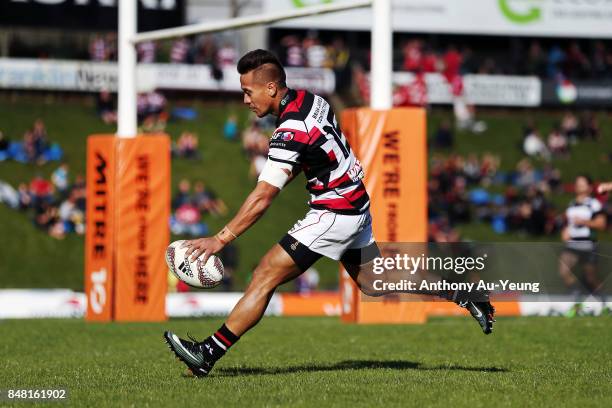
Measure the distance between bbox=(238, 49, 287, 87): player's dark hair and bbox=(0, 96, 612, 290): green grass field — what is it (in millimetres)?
15101

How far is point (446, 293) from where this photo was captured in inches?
302

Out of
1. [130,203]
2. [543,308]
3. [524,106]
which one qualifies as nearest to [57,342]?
[130,203]

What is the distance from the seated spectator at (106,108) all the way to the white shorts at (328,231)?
22.5 metres

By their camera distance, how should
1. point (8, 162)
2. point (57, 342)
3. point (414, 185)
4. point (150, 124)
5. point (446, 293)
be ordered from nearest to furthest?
point (446, 293) < point (57, 342) < point (414, 185) < point (8, 162) < point (150, 124)

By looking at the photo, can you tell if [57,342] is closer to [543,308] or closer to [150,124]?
[543,308]

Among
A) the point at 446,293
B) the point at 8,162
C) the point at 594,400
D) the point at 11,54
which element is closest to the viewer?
the point at 594,400

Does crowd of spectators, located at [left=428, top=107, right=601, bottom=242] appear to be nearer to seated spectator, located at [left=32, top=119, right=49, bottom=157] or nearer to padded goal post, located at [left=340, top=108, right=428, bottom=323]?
seated spectator, located at [left=32, top=119, right=49, bottom=157]

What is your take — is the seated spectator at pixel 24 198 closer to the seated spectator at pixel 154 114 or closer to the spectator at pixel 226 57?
the seated spectator at pixel 154 114

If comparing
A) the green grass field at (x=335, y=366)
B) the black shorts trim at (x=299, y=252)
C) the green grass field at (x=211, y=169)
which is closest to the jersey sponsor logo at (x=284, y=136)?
the black shorts trim at (x=299, y=252)

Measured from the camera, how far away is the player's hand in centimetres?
679

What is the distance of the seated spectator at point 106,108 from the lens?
29203 millimetres

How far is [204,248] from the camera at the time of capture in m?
6.82

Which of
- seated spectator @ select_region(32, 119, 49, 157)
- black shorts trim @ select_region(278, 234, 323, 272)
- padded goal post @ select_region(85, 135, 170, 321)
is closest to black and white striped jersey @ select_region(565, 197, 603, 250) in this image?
padded goal post @ select_region(85, 135, 170, 321)

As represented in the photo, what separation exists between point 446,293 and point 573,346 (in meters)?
2.36
